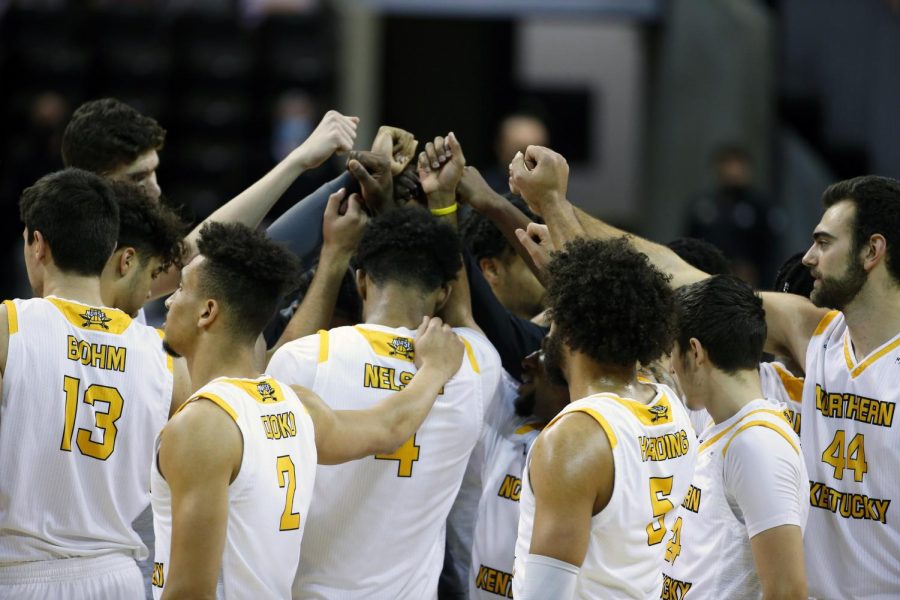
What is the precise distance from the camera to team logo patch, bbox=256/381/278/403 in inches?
164

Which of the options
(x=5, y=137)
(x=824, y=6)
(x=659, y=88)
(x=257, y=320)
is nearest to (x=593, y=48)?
(x=659, y=88)

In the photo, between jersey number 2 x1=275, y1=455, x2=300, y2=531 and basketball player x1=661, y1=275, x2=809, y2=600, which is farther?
basketball player x1=661, y1=275, x2=809, y2=600

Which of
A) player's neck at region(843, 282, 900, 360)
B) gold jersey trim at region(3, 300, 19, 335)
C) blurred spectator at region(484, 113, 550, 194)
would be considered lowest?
gold jersey trim at region(3, 300, 19, 335)

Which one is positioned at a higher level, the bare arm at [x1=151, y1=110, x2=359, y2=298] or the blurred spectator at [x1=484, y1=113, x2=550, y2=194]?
the blurred spectator at [x1=484, y1=113, x2=550, y2=194]

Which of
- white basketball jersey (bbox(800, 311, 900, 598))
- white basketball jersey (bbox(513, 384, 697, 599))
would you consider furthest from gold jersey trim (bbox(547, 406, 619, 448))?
white basketball jersey (bbox(800, 311, 900, 598))

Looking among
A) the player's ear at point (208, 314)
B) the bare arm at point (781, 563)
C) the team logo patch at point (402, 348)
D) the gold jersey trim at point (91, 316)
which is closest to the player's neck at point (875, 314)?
the bare arm at point (781, 563)

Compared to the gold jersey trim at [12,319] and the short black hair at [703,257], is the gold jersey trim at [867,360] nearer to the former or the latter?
the short black hair at [703,257]

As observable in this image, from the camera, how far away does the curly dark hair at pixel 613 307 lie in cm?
422

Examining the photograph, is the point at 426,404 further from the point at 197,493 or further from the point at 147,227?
the point at 147,227

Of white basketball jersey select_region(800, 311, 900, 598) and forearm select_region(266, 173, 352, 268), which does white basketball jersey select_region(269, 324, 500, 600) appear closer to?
forearm select_region(266, 173, 352, 268)

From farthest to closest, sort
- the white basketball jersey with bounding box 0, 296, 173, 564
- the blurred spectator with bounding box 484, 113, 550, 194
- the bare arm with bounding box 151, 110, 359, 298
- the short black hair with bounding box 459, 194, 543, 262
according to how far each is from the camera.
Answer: the blurred spectator with bounding box 484, 113, 550, 194 < the short black hair with bounding box 459, 194, 543, 262 < the bare arm with bounding box 151, 110, 359, 298 < the white basketball jersey with bounding box 0, 296, 173, 564

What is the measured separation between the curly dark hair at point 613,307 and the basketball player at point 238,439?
70 centimetres

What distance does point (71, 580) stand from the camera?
4672 mm

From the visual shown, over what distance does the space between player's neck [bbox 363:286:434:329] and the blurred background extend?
7290 millimetres
